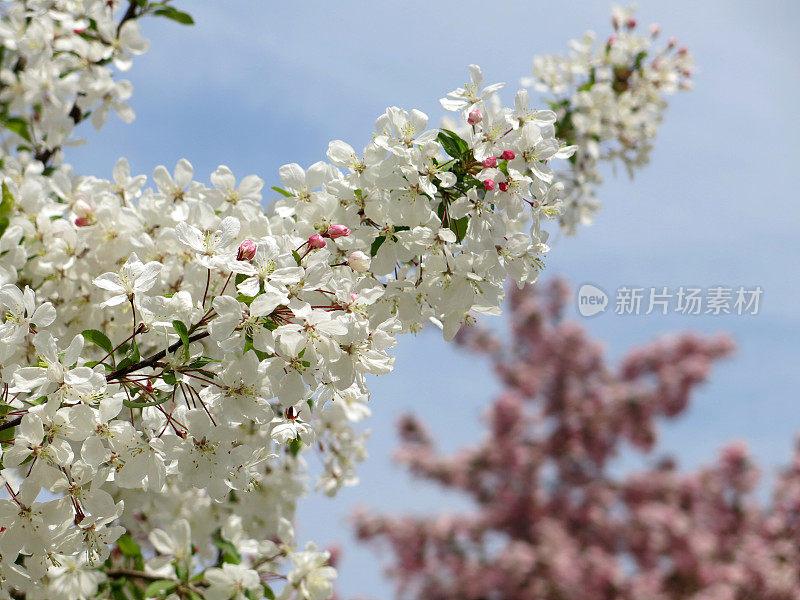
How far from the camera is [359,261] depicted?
1.46m

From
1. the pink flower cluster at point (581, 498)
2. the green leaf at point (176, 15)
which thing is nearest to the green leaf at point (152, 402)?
the green leaf at point (176, 15)

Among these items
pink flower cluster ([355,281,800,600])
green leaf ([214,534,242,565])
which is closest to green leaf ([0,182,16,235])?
green leaf ([214,534,242,565])

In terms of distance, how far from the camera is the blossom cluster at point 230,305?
1319 mm

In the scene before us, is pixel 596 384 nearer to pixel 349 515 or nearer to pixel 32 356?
pixel 349 515

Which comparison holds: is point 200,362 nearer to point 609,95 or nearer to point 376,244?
point 376,244

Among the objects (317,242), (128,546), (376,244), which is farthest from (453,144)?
(128,546)

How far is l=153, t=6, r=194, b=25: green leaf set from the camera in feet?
7.50

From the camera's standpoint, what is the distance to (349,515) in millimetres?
A: 8812

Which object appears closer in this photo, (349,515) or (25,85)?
(25,85)

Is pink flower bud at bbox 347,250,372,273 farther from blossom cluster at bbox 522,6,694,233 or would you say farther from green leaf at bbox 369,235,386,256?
blossom cluster at bbox 522,6,694,233

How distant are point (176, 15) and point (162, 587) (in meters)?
1.74

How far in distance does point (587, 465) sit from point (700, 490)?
1.31m

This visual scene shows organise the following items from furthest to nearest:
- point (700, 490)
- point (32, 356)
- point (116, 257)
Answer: point (700, 490), point (116, 257), point (32, 356)

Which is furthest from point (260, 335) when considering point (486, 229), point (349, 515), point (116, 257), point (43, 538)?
point (349, 515)
